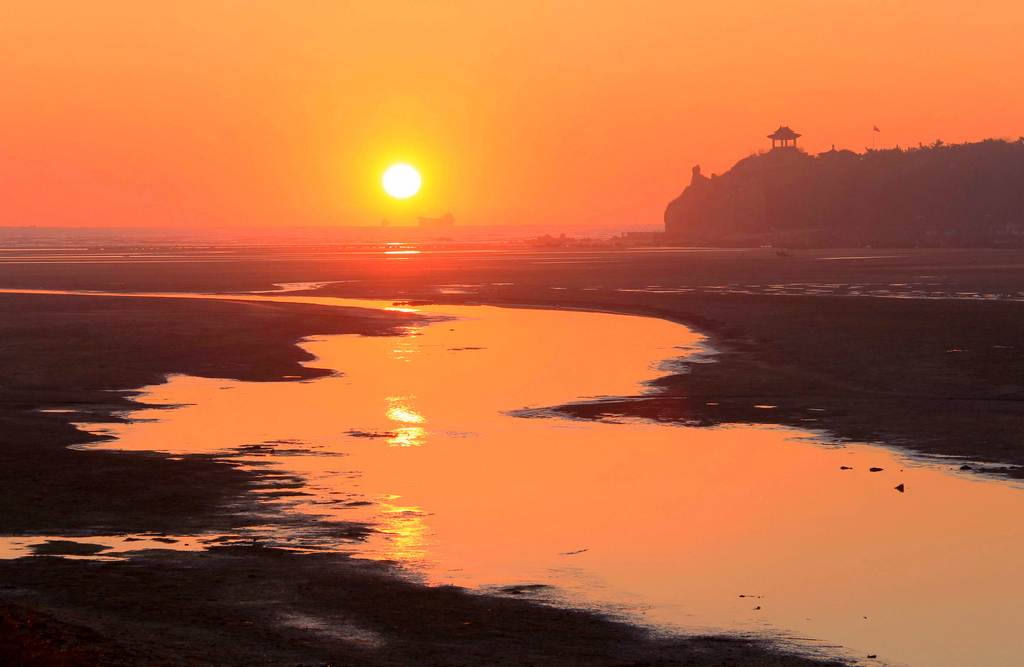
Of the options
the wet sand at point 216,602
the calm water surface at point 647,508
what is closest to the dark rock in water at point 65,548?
the wet sand at point 216,602

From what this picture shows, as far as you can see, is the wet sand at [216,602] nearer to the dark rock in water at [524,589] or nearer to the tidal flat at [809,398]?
the tidal flat at [809,398]

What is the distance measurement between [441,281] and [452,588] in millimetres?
68440

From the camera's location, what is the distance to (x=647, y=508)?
1683 cm

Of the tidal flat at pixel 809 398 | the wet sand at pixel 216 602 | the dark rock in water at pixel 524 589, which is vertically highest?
the wet sand at pixel 216 602

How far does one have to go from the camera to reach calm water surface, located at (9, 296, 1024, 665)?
479 inches

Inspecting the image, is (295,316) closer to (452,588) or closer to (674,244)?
(452,588)

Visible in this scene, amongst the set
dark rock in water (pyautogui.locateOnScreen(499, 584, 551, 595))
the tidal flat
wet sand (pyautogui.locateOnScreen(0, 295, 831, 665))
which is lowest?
the tidal flat

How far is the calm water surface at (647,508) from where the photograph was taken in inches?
479

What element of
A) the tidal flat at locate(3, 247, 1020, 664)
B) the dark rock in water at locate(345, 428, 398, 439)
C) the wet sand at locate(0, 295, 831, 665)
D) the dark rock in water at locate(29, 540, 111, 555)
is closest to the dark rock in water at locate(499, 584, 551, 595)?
the tidal flat at locate(3, 247, 1020, 664)

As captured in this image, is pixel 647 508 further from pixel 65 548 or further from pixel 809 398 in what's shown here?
pixel 809 398

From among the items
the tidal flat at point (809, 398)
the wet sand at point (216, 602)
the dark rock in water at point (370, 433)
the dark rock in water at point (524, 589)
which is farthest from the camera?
the dark rock in water at point (370, 433)

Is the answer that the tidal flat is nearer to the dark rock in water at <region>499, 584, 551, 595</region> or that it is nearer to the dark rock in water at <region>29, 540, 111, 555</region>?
the dark rock in water at <region>499, 584, 551, 595</region>

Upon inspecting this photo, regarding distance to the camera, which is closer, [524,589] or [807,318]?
[524,589]

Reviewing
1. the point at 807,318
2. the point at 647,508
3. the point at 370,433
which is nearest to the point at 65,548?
the point at 647,508
